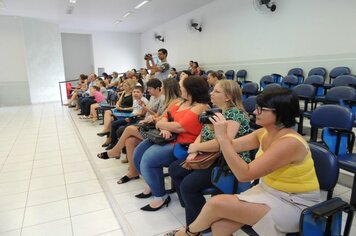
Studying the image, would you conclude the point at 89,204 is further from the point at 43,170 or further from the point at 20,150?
the point at 20,150

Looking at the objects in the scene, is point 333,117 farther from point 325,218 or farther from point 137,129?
point 137,129

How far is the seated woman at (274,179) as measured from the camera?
1.20 meters

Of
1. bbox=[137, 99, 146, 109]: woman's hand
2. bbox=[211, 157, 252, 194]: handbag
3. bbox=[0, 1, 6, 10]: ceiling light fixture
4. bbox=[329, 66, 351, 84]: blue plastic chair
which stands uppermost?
bbox=[0, 1, 6, 10]: ceiling light fixture

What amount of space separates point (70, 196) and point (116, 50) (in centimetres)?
1248

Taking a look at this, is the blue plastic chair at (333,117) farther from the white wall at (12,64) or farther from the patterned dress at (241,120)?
the white wall at (12,64)

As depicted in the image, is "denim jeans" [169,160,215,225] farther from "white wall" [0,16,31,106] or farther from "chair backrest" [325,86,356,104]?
"white wall" [0,16,31,106]

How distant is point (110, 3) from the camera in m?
8.06

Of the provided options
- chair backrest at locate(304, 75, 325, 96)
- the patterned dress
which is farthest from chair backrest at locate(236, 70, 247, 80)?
the patterned dress

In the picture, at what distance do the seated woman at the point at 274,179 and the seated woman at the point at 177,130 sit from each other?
0.80 metres

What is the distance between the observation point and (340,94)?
3.42 m

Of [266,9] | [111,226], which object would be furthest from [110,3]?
[111,226]

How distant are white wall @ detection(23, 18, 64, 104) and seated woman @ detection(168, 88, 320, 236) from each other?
1107 cm

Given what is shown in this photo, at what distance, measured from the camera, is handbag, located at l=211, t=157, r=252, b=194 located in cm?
155

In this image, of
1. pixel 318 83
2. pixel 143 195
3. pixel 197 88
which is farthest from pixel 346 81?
pixel 143 195
